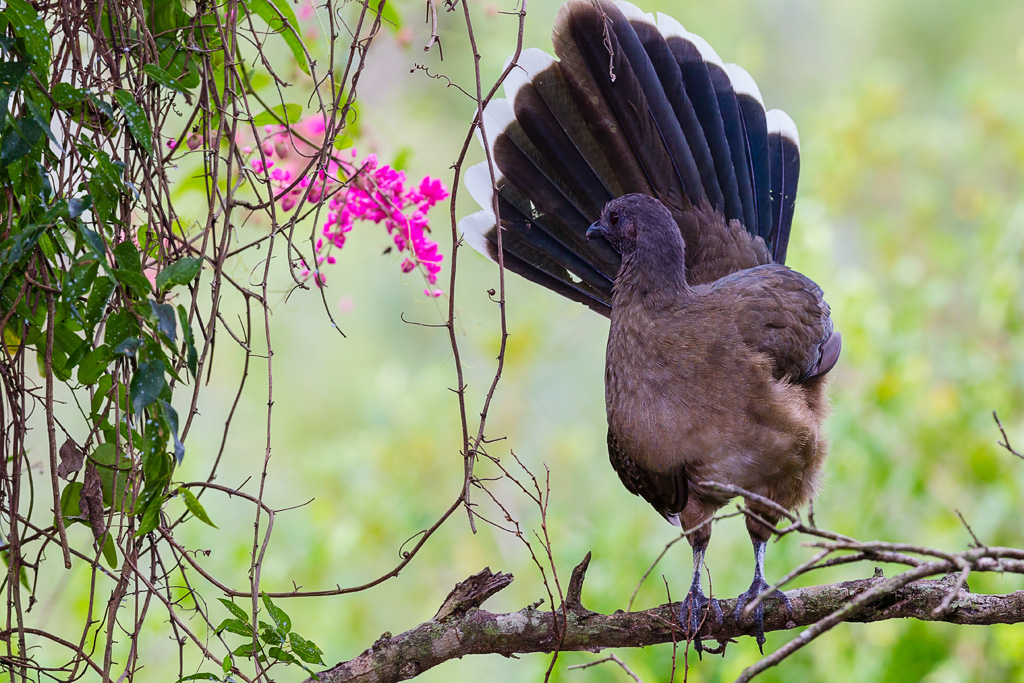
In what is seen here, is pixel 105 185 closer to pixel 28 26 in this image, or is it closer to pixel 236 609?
pixel 28 26

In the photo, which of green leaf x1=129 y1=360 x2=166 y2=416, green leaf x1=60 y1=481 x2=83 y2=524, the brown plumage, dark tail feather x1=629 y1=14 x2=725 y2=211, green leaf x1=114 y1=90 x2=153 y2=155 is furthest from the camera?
dark tail feather x1=629 y1=14 x2=725 y2=211

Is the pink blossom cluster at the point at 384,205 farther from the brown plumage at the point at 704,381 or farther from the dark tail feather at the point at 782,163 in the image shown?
the dark tail feather at the point at 782,163

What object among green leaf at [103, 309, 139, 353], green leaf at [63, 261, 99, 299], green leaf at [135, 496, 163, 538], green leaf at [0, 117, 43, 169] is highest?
green leaf at [0, 117, 43, 169]

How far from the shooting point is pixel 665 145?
2.55 meters

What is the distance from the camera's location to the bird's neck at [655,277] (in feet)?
7.38

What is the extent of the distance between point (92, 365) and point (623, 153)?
5.21ft

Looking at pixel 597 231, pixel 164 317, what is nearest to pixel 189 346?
pixel 164 317

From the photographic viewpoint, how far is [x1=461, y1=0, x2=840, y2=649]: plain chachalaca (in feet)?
6.95

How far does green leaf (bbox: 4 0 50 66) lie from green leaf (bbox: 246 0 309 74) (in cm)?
45

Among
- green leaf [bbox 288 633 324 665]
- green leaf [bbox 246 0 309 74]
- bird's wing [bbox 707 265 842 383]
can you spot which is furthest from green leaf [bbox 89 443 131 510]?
bird's wing [bbox 707 265 842 383]

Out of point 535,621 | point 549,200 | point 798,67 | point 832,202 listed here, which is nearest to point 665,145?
point 549,200

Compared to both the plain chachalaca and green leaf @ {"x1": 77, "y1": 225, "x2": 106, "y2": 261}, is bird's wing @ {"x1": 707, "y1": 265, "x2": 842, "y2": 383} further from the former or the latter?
green leaf @ {"x1": 77, "y1": 225, "x2": 106, "y2": 261}

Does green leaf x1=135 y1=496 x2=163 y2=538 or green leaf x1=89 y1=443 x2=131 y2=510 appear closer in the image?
green leaf x1=135 y1=496 x2=163 y2=538

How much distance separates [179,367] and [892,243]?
4.17 m
